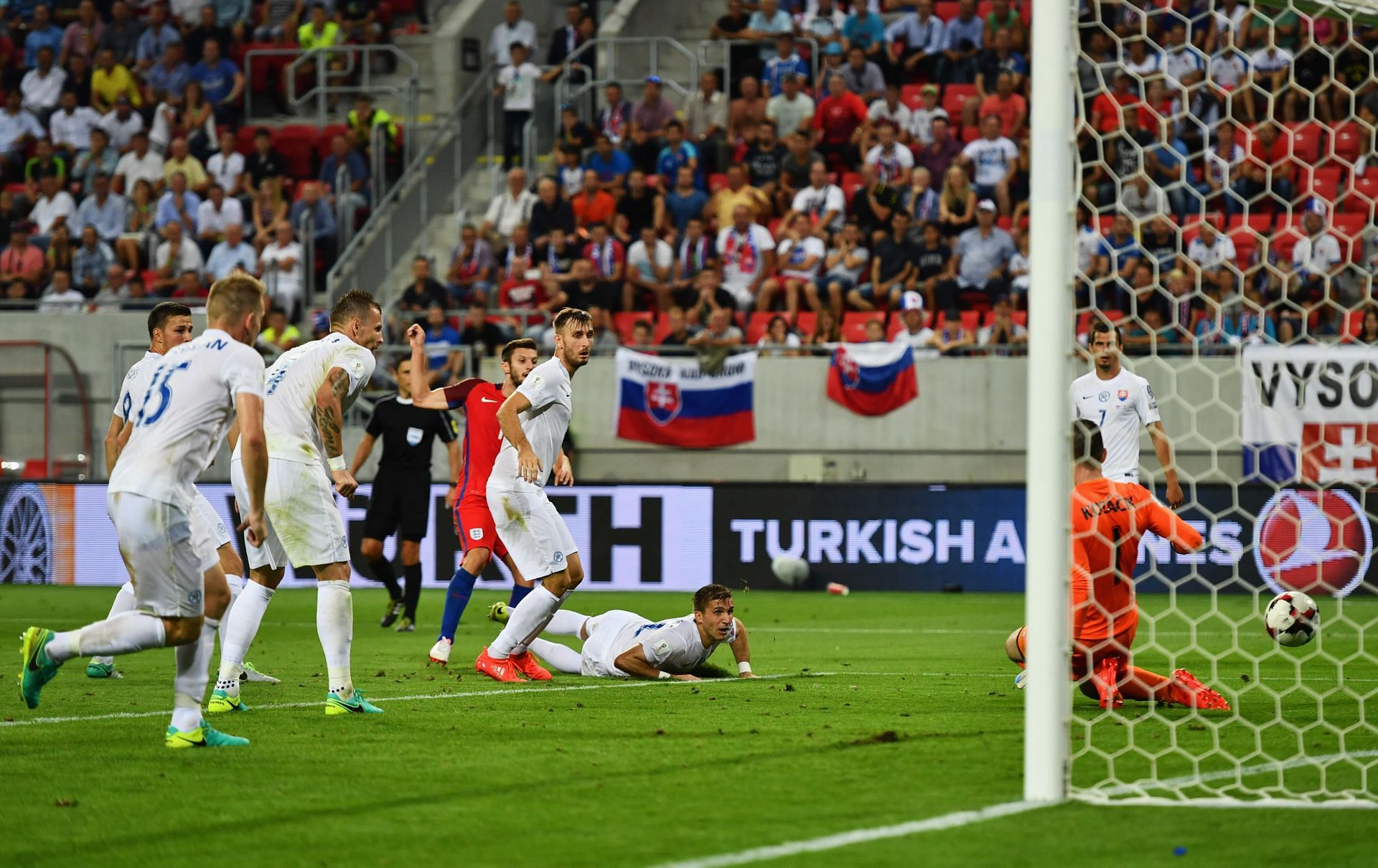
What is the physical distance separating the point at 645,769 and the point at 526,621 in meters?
3.51

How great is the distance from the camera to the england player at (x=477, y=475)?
11.1m

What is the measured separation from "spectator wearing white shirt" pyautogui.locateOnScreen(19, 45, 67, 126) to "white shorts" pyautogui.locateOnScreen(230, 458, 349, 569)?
19952 mm

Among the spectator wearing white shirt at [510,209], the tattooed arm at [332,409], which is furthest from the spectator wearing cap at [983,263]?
the tattooed arm at [332,409]

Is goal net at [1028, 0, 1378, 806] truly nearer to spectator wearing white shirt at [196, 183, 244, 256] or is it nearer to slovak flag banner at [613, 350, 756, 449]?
slovak flag banner at [613, 350, 756, 449]

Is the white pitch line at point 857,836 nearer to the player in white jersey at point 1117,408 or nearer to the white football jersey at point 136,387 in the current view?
the white football jersey at point 136,387

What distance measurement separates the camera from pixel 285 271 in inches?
898

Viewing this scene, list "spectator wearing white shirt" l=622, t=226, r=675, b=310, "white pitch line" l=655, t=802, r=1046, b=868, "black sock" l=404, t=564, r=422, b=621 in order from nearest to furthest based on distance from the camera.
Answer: "white pitch line" l=655, t=802, r=1046, b=868 → "black sock" l=404, t=564, r=422, b=621 → "spectator wearing white shirt" l=622, t=226, r=675, b=310

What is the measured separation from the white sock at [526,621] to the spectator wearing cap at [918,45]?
14.7 m

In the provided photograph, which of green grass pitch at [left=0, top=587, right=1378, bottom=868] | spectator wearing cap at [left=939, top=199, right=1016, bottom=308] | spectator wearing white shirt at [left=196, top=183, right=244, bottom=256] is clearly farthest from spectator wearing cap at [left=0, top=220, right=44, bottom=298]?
green grass pitch at [left=0, top=587, right=1378, bottom=868]

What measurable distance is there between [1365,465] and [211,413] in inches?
547

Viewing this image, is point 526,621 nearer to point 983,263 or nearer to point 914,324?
point 914,324

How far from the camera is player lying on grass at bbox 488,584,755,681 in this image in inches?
385

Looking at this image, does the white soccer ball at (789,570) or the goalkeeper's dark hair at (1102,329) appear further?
the white soccer ball at (789,570)

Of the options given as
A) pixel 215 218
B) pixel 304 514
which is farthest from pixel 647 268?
pixel 304 514
